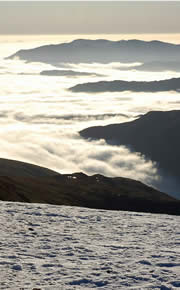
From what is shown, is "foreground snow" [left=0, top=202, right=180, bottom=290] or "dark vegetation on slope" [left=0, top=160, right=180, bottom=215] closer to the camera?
"foreground snow" [left=0, top=202, right=180, bottom=290]

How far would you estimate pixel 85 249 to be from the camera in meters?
17.5

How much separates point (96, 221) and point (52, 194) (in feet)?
233

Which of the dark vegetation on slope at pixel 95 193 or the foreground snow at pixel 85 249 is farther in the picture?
the dark vegetation on slope at pixel 95 193

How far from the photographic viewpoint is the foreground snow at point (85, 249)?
14141 mm

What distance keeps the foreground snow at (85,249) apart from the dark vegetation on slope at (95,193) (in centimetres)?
5230

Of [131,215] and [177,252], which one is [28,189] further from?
[177,252]

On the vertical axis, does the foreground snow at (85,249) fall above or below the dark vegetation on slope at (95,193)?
below

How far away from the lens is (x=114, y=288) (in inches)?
537

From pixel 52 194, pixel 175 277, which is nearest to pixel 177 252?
pixel 175 277

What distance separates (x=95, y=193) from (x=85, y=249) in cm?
9337

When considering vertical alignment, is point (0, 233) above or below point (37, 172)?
below

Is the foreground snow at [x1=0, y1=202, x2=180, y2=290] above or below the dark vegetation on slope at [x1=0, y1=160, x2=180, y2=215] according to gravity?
below

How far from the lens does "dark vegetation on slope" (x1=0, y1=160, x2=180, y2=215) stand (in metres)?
89.0

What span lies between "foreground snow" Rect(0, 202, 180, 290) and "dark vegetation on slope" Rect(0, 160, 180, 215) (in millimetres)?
52300
